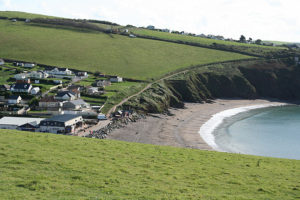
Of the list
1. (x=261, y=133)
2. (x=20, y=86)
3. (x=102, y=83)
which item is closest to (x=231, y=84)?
(x=261, y=133)

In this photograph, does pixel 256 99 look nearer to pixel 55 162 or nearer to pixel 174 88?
pixel 174 88

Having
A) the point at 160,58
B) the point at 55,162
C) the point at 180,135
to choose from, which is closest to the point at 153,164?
the point at 55,162

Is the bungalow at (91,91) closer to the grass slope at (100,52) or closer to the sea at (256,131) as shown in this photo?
the grass slope at (100,52)

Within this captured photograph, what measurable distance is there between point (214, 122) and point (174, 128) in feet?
59.3

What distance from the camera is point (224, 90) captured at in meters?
135

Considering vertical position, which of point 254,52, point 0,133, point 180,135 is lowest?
point 180,135

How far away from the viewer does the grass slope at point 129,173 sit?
69.0 ft

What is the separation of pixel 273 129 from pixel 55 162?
7614cm

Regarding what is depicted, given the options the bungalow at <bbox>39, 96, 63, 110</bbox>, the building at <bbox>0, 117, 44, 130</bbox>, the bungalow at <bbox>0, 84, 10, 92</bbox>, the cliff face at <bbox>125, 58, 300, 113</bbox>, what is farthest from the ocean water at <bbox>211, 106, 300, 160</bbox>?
the bungalow at <bbox>0, 84, 10, 92</bbox>

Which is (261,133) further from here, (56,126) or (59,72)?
(59,72)

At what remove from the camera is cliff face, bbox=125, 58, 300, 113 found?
110062 millimetres

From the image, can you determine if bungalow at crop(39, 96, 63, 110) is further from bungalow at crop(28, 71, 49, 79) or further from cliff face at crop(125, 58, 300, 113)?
bungalow at crop(28, 71, 49, 79)

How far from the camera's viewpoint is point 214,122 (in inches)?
3659

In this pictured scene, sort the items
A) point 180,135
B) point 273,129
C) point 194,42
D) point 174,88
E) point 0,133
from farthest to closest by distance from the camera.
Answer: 1. point 194,42
2. point 174,88
3. point 273,129
4. point 180,135
5. point 0,133
